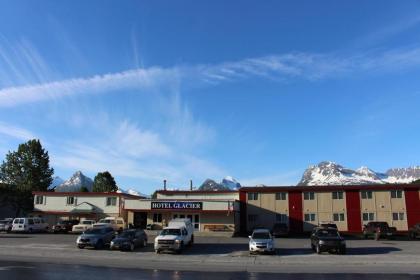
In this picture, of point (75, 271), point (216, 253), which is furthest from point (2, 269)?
point (216, 253)

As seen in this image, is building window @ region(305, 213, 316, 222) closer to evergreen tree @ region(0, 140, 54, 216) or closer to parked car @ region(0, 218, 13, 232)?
parked car @ region(0, 218, 13, 232)

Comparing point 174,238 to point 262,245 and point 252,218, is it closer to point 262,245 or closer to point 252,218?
point 262,245

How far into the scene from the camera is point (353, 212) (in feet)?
194

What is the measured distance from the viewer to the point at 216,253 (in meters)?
35.5

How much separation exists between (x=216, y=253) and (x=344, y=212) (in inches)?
1152

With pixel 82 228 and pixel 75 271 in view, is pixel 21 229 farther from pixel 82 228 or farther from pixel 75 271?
pixel 75 271

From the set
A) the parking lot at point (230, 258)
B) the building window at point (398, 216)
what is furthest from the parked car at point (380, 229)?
the parking lot at point (230, 258)

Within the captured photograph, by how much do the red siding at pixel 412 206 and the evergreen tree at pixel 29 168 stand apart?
6653 centimetres

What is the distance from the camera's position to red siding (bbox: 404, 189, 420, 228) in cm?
5759

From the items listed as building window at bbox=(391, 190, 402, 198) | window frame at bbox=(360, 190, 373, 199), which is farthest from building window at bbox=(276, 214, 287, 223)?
building window at bbox=(391, 190, 402, 198)

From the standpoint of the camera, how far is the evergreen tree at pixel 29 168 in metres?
90.4

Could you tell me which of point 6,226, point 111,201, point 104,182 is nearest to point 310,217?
point 111,201

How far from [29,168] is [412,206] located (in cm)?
6989

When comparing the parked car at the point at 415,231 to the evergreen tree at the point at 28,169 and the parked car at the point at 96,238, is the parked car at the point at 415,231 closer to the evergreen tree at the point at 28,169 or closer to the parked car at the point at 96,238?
the parked car at the point at 96,238
